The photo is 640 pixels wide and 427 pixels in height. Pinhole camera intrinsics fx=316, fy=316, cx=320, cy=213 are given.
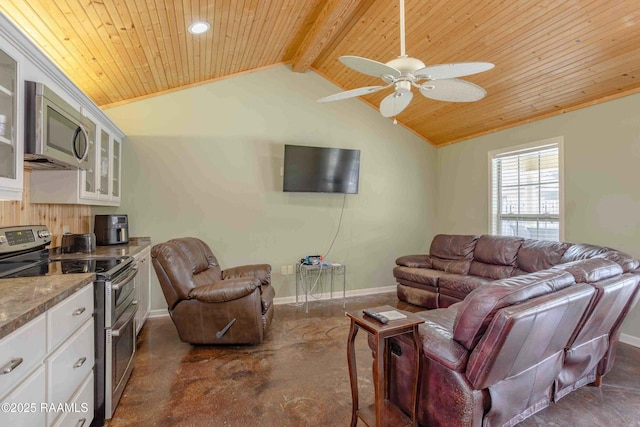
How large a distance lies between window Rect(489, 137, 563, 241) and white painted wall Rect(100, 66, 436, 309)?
1.31 metres

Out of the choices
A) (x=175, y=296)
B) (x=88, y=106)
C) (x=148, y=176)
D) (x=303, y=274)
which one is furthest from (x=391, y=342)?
(x=148, y=176)

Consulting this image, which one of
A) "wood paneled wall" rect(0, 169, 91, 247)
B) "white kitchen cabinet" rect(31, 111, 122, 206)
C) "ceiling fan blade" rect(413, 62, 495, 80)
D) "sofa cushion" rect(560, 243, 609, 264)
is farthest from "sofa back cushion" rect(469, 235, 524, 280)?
"wood paneled wall" rect(0, 169, 91, 247)

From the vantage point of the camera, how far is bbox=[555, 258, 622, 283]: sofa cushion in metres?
1.94

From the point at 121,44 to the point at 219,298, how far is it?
2414mm

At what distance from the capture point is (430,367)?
177cm

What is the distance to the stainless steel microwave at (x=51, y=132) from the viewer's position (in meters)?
1.83

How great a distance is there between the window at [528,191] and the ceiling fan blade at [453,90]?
8.13ft

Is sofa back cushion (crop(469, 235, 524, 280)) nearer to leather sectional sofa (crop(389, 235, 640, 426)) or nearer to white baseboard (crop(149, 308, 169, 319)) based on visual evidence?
leather sectional sofa (crop(389, 235, 640, 426))

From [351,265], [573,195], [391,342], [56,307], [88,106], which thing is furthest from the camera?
[351,265]

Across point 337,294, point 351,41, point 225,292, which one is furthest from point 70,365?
point 351,41

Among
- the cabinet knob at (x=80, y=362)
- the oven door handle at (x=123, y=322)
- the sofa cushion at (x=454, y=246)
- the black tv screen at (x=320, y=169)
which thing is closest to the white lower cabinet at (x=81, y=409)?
the cabinet knob at (x=80, y=362)

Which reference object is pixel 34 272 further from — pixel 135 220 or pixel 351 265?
pixel 351 265

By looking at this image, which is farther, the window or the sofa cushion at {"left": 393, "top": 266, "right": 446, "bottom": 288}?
the sofa cushion at {"left": 393, "top": 266, "right": 446, "bottom": 288}

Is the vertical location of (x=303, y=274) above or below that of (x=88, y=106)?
below
